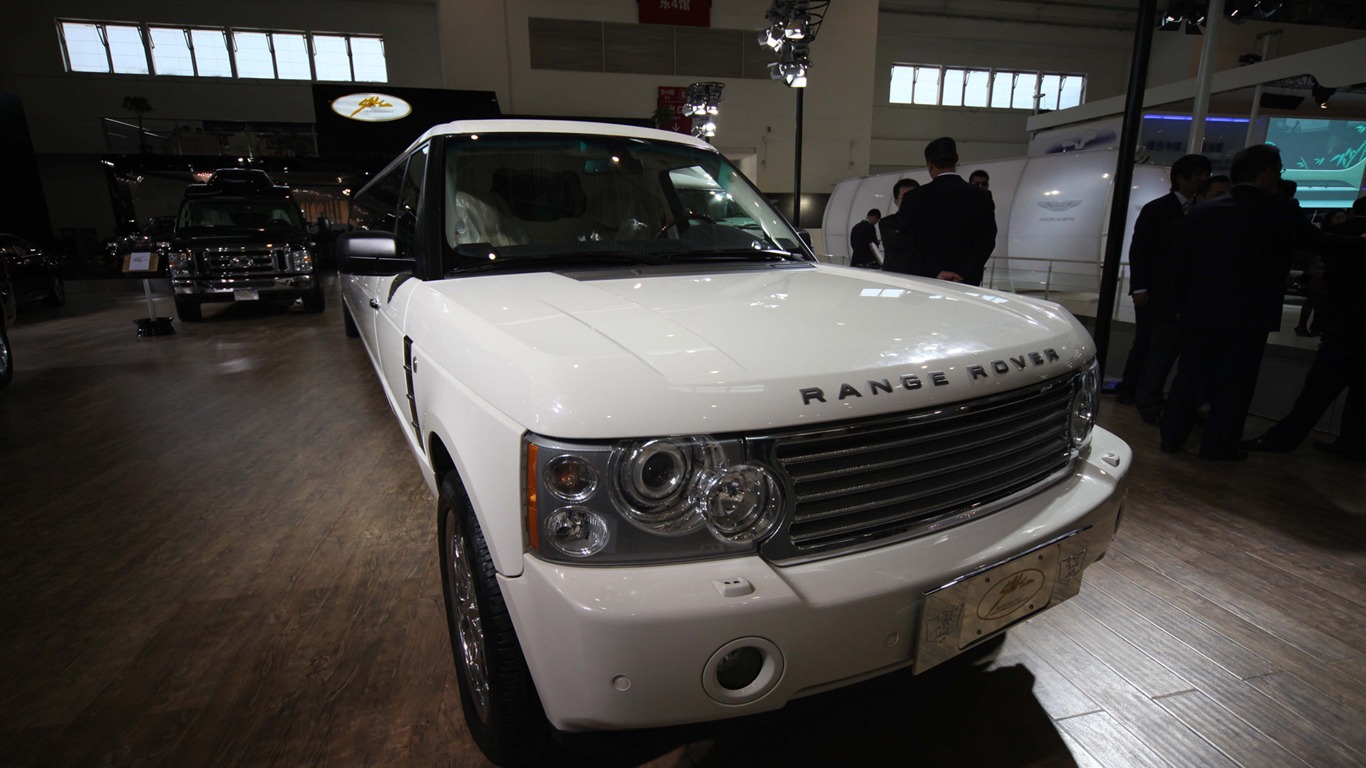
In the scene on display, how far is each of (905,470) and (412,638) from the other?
163 centimetres

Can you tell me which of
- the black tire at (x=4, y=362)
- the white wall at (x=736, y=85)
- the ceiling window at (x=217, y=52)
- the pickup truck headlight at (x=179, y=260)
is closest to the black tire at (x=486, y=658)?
the black tire at (x=4, y=362)

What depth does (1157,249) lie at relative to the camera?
425 centimetres

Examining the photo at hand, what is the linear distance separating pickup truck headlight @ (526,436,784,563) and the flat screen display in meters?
14.8

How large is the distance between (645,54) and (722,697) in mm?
19720

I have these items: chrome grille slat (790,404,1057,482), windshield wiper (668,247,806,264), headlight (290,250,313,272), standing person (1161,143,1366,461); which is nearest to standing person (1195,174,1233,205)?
standing person (1161,143,1366,461)

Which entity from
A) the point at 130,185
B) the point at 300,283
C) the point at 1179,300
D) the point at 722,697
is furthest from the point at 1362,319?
the point at 130,185

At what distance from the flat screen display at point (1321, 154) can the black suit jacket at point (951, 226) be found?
11186 millimetres

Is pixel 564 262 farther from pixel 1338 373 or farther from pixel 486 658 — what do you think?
pixel 1338 373

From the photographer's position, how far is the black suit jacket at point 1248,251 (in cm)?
312

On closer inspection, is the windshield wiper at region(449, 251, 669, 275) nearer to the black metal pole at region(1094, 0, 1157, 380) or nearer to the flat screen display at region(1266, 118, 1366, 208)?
the black metal pole at region(1094, 0, 1157, 380)

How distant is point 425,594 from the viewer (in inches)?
88.3

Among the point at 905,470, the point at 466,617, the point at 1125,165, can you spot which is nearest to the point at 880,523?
the point at 905,470

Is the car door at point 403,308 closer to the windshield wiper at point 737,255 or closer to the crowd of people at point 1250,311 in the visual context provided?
the windshield wiper at point 737,255

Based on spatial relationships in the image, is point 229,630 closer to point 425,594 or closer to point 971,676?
point 425,594
